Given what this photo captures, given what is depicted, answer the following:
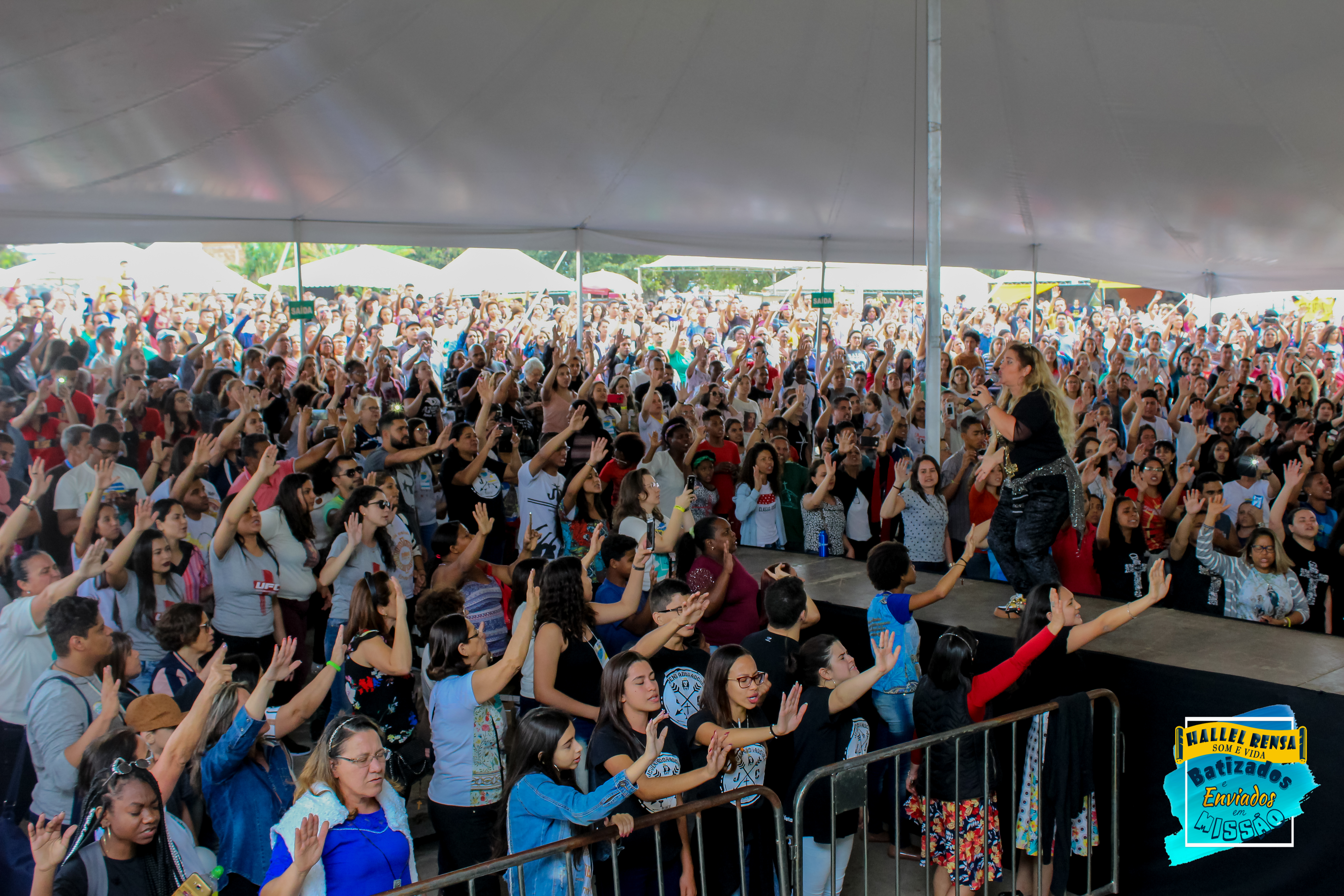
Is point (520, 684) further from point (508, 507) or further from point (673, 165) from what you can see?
point (673, 165)

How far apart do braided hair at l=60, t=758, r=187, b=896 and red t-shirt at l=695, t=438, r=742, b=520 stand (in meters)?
4.40

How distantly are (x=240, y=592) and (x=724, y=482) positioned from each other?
3338 mm

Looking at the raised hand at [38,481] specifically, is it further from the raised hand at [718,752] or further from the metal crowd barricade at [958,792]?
the metal crowd barricade at [958,792]

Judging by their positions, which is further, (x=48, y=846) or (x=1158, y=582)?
(x=1158, y=582)

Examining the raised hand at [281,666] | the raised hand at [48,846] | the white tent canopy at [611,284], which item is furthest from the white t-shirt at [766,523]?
the white tent canopy at [611,284]

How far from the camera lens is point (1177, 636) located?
15.3 ft

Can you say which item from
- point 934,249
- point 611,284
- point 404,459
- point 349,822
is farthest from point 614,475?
point 611,284

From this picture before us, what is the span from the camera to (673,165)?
1009cm

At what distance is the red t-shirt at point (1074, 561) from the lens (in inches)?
220

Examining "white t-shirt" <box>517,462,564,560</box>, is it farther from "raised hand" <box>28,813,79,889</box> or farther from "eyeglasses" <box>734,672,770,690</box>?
"raised hand" <box>28,813,79,889</box>

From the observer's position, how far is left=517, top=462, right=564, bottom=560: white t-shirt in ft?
20.6

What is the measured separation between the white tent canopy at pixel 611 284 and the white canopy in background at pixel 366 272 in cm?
751

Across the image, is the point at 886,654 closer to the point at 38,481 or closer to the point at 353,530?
the point at 353,530

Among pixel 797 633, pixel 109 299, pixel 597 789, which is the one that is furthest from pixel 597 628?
pixel 109 299
